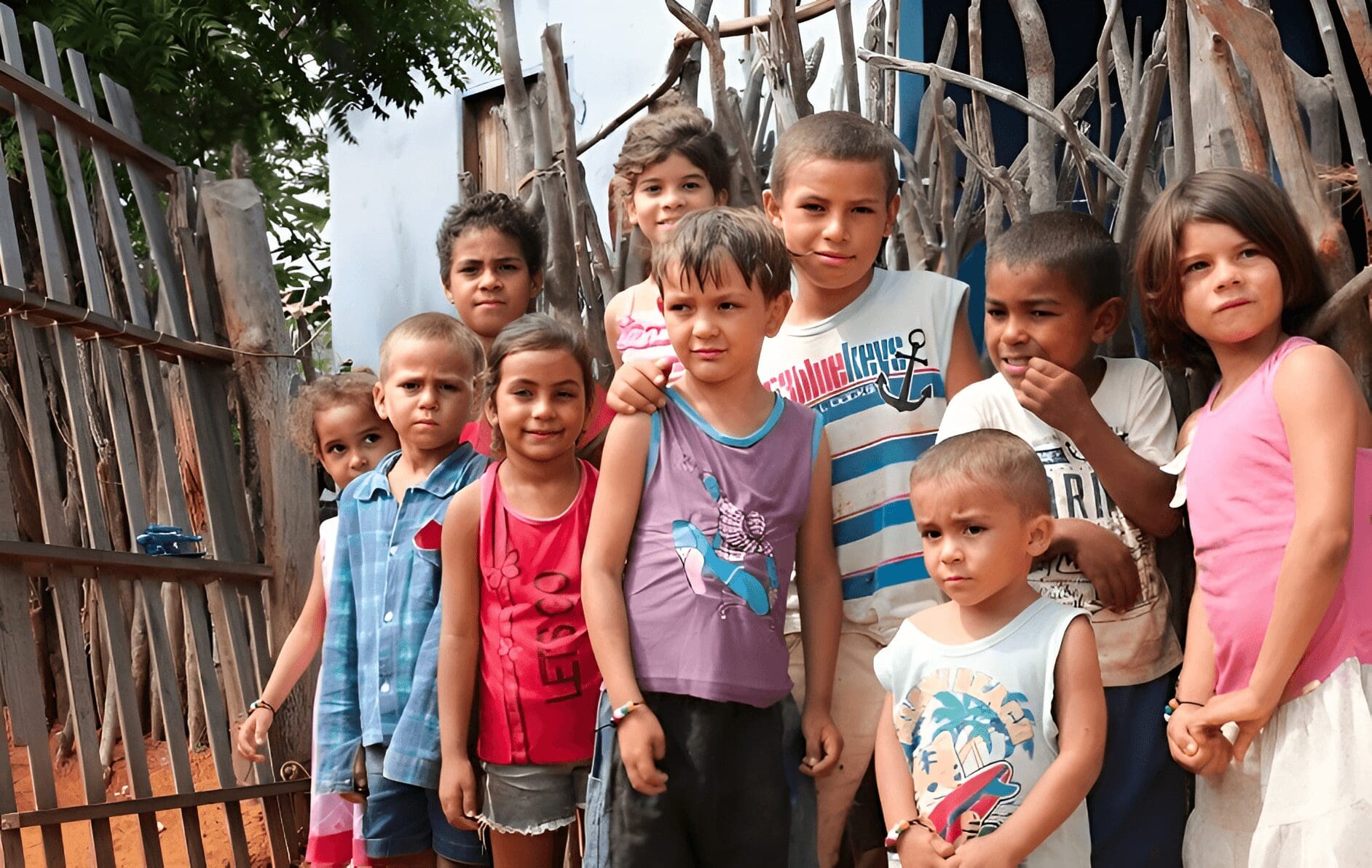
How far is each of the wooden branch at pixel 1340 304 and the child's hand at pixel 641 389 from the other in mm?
1073

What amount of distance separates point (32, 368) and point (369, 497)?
1224 millimetres

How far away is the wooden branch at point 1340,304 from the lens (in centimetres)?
213

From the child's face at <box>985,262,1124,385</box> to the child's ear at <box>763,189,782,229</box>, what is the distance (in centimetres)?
46

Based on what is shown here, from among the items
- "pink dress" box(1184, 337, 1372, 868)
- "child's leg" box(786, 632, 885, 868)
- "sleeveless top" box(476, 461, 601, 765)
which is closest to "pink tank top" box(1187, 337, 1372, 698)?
"pink dress" box(1184, 337, 1372, 868)

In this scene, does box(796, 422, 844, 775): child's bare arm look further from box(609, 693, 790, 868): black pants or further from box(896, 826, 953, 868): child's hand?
box(896, 826, 953, 868): child's hand

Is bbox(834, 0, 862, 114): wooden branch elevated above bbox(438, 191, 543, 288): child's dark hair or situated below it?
above

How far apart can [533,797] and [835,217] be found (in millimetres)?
1207

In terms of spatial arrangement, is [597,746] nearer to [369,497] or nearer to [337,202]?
[369,497]

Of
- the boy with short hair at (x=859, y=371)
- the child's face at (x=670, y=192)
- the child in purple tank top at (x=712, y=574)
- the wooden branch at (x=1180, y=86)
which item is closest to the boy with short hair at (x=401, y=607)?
the child's face at (x=670, y=192)

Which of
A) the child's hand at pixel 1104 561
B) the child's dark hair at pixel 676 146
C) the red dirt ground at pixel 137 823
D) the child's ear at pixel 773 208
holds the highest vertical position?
the child's dark hair at pixel 676 146

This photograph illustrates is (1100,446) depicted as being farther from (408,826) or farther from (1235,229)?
(408,826)

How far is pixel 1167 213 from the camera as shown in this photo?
7.36 feet

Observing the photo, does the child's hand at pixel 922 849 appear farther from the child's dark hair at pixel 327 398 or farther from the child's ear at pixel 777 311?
the child's dark hair at pixel 327 398

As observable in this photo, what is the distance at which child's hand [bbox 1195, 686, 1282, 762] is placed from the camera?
1987 millimetres
